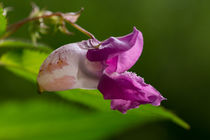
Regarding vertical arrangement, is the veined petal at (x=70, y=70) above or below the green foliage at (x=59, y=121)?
above

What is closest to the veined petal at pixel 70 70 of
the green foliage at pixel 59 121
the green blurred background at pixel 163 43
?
the green foliage at pixel 59 121

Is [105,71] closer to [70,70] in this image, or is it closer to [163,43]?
[70,70]

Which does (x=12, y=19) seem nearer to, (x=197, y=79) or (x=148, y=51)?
(x=148, y=51)

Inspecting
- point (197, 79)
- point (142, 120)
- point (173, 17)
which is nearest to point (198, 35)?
point (173, 17)

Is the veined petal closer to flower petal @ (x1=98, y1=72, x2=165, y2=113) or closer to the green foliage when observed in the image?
flower petal @ (x1=98, y1=72, x2=165, y2=113)

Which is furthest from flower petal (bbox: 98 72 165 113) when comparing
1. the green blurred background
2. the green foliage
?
the green blurred background

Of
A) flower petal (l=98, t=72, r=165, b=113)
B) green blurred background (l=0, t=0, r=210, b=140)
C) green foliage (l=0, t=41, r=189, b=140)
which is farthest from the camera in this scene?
green blurred background (l=0, t=0, r=210, b=140)

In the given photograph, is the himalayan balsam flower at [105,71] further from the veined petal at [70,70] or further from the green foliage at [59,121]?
the green foliage at [59,121]
